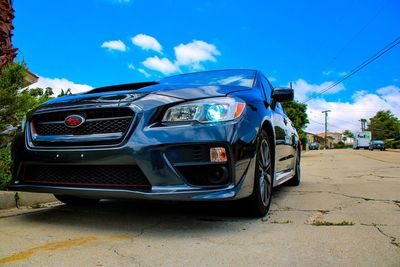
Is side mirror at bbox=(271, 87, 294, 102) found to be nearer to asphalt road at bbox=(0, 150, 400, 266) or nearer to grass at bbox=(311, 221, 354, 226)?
asphalt road at bbox=(0, 150, 400, 266)

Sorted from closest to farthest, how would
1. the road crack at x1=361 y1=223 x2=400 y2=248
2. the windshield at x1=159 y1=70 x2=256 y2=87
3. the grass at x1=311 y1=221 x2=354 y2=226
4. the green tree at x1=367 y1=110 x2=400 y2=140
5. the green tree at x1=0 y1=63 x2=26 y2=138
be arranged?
the road crack at x1=361 y1=223 x2=400 y2=248 < the grass at x1=311 y1=221 x2=354 y2=226 < the windshield at x1=159 y1=70 x2=256 y2=87 < the green tree at x1=0 y1=63 x2=26 y2=138 < the green tree at x1=367 y1=110 x2=400 y2=140

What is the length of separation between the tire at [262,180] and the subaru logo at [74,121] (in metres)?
1.48

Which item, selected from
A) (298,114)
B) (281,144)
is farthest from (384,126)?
(281,144)

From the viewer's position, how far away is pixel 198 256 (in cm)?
241

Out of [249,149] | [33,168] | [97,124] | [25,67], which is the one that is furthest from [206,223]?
[25,67]

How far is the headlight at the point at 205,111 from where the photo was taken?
3.01m

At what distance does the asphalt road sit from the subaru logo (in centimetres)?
82

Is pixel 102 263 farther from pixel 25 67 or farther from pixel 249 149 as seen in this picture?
pixel 25 67

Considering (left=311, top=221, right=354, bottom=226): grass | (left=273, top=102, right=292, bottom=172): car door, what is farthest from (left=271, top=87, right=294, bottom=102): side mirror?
(left=311, top=221, right=354, bottom=226): grass

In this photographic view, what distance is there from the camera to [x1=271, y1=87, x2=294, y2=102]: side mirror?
457cm

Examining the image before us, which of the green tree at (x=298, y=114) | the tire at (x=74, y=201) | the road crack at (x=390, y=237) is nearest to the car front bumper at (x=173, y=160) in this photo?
the road crack at (x=390, y=237)

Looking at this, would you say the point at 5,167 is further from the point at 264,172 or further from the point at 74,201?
the point at 264,172

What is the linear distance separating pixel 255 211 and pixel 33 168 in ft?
6.41

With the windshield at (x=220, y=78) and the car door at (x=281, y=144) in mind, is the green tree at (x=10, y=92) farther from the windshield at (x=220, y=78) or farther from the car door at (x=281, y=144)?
the car door at (x=281, y=144)
